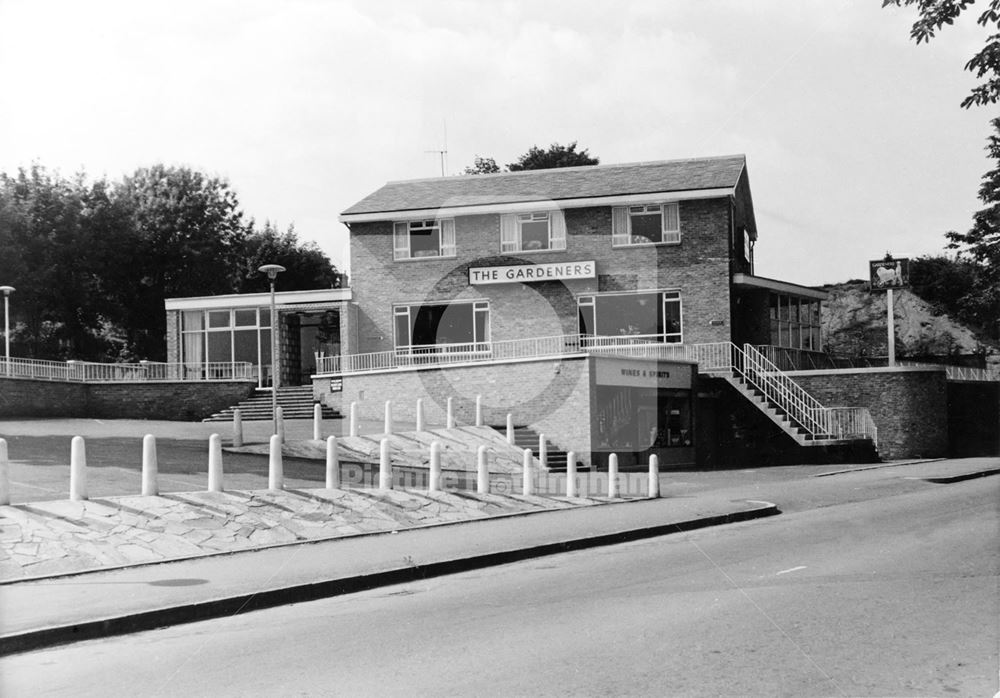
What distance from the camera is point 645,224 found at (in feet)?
117

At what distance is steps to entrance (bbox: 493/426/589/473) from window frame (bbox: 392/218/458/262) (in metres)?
10.8

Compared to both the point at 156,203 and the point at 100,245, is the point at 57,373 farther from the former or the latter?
the point at 156,203

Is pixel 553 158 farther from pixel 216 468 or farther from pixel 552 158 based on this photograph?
pixel 216 468

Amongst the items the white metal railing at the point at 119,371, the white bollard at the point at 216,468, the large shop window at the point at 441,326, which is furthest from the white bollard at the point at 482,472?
the white metal railing at the point at 119,371

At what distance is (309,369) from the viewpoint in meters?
41.1

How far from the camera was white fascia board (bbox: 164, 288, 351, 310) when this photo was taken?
3756cm

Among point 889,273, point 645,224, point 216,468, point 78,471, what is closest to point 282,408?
point 645,224

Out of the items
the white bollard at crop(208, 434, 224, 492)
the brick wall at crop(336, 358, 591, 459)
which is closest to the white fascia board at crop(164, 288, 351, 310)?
the brick wall at crop(336, 358, 591, 459)

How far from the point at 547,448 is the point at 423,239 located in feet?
43.1

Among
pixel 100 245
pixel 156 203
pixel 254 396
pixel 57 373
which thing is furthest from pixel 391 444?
pixel 156 203

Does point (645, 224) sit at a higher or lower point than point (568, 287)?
higher

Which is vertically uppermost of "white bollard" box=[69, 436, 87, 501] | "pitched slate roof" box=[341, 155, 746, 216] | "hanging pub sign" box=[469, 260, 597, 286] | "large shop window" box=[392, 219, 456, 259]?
"pitched slate roof" box=[341, 155, 746, 216]

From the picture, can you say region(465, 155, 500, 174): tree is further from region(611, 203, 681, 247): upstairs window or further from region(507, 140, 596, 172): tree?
region(611, 203, 681, 247): upstairs window

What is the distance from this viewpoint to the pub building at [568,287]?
1281 inches
